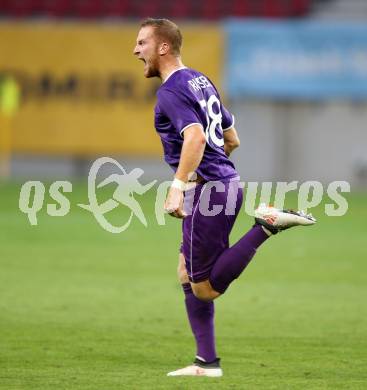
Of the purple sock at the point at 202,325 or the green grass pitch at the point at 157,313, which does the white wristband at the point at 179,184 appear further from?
the green grass pitch at the point at 157,313

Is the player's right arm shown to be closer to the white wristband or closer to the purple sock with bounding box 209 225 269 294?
the purple sock with bounding box 209 225 269 294

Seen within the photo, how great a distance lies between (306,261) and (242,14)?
12312 mm

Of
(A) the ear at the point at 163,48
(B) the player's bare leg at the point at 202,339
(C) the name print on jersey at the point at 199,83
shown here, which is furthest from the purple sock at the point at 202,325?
(A) the ear at the point at 163,48

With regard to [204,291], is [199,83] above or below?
above

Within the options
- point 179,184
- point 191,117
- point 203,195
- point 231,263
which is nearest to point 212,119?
point 191,117

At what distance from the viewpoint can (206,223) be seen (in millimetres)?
6465

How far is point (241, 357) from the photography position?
7168 millimetres

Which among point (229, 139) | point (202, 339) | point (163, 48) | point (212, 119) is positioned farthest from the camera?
point (229, 139)

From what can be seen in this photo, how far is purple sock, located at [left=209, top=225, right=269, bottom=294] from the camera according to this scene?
6.47 meters

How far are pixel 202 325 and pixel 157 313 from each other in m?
2.41

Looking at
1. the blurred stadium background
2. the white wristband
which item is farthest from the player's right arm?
the blurred stadium background

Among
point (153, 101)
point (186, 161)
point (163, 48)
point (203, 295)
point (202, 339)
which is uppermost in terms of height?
point (153, 101)

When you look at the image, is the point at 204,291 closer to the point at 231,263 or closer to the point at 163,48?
the point at 231,263

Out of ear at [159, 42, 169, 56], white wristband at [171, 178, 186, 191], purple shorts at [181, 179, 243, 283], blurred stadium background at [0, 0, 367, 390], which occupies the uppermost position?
blurred stadium background at [0, 0, 367, 390]
